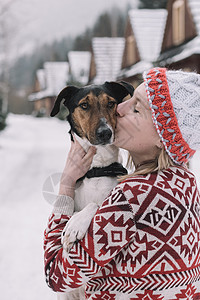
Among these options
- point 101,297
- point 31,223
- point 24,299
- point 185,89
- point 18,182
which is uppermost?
point 185,89

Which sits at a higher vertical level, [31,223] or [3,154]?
[31,223]

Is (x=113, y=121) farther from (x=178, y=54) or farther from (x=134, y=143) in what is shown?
(x=178, y=54)

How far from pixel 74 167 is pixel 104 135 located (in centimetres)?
26

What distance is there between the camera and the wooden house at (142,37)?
56.1 feet

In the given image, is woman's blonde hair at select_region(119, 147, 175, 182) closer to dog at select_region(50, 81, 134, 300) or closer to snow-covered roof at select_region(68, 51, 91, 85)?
dog at select_region(50, 81, 134, 300)

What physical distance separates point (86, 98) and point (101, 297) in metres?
1.15

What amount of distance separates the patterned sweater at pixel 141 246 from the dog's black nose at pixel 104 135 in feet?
2.03

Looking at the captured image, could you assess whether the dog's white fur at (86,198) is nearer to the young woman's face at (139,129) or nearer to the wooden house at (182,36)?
the young woman's face at (139,129)

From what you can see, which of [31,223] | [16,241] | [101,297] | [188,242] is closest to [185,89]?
[188,242]

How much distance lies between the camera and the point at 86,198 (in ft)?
6.15

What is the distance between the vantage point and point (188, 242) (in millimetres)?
1364

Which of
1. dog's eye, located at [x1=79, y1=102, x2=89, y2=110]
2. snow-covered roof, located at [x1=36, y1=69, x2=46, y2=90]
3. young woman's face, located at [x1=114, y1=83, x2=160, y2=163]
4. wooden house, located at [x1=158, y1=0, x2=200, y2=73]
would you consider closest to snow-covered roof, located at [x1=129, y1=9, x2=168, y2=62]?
wooden house, located at [x1=158, y1=0, x2=200, y2=73]

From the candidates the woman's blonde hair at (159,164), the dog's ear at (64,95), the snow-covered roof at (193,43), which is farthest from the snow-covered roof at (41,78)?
the woman's blonde hair at (159,164)

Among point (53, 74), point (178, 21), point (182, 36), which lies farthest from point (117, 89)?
point (53, 74)
